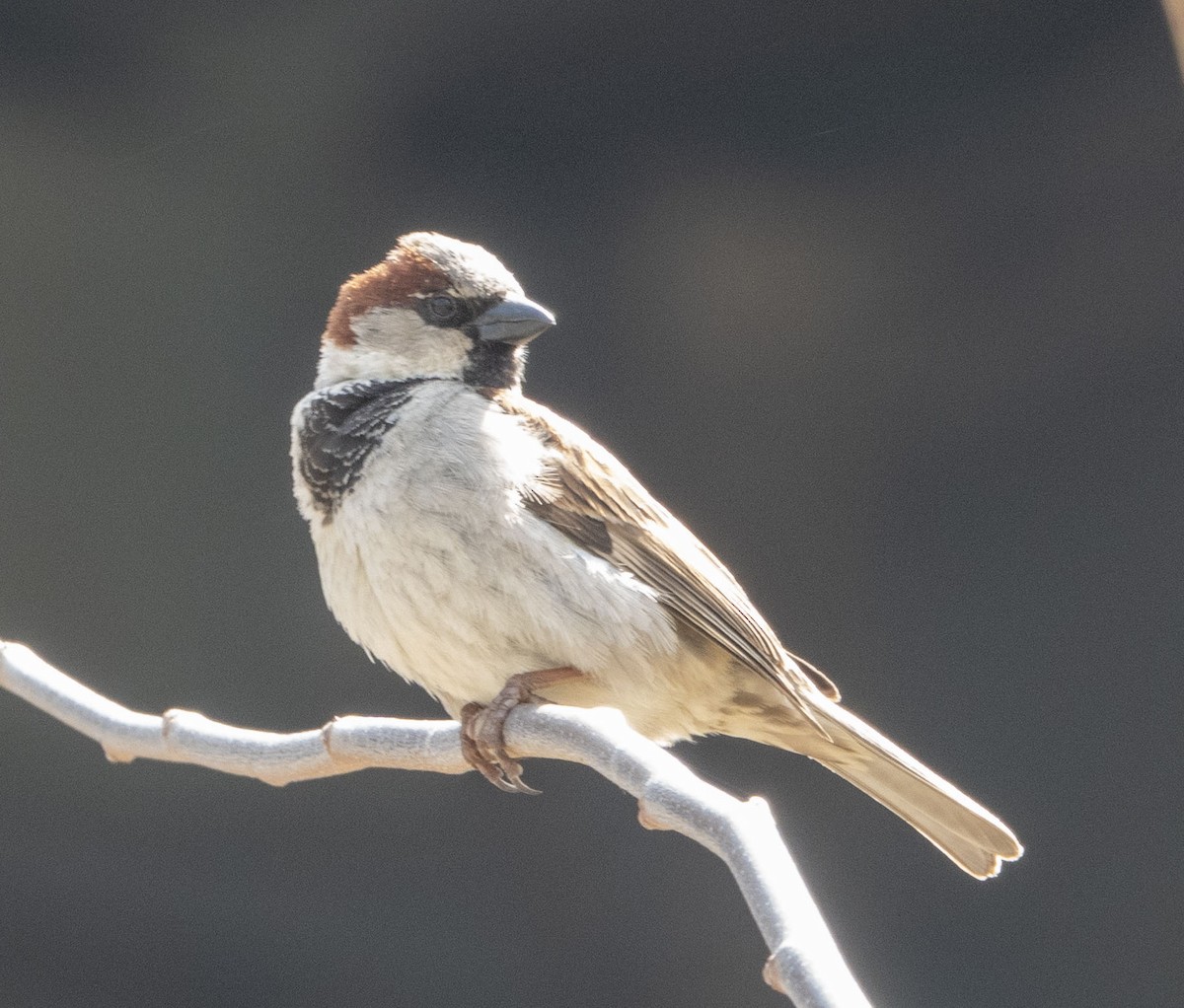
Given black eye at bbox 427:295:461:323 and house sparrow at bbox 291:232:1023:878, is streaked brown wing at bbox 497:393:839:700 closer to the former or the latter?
house sparrow at bbox 291:232:1023:878

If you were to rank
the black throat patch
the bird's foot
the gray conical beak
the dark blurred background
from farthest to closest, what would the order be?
the dark blurred background, the gray conical beak, the black throat patch, the bird's foot

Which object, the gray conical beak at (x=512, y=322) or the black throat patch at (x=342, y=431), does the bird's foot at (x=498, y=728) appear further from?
the gray conical beak at (x=512, y=322)

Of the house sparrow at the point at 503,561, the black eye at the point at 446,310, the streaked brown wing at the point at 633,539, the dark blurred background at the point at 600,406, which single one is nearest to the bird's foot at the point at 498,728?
the house sparrow at the point at 503,561

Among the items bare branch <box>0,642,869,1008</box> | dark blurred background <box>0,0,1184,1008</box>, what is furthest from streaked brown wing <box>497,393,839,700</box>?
dark blurred background <box>0,0,1184,1008</box>

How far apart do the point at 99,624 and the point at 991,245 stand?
1.55 metres

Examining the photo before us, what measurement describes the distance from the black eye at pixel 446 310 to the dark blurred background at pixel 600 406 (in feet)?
2.93

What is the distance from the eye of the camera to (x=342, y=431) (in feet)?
4.91

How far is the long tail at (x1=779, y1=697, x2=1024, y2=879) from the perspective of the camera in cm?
148

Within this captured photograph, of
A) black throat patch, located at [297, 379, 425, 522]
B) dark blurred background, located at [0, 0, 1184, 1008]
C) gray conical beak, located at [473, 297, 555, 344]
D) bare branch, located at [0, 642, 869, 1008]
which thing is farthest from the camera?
dark blurred background, located at [0, 0, 1184, 1008]

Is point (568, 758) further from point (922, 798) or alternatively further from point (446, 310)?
point (446, 310)

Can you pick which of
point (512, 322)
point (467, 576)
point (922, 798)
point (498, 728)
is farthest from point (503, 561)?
point (922, 798)

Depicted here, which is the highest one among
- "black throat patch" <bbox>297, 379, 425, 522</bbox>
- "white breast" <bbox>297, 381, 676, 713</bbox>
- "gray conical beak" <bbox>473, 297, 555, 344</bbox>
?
"gray conical beak" <bbox>473, 297, 555, 344</bbox>

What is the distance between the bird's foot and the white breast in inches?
0.8

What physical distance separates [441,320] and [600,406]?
3.00ft
